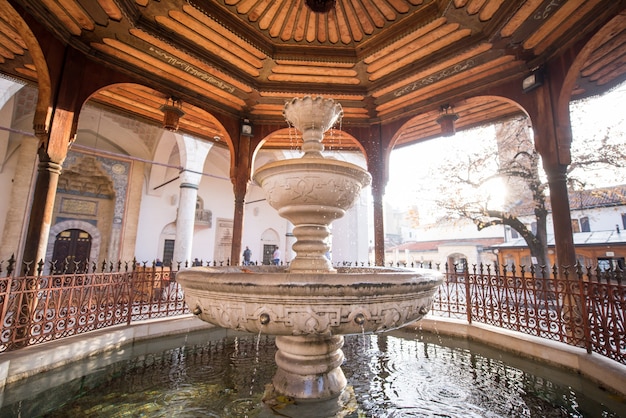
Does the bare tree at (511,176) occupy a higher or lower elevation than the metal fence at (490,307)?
higher

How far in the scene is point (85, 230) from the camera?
12.6m

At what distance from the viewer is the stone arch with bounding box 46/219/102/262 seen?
39.4 feet

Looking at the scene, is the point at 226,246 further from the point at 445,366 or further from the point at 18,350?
the point at 445,366

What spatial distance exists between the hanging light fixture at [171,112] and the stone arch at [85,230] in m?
10.0

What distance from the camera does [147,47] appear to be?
180 inches

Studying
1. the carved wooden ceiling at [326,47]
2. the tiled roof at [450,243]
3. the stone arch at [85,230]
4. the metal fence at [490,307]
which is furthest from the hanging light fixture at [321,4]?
the tiled roof at [450,243]

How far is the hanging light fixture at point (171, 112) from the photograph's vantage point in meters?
5.55

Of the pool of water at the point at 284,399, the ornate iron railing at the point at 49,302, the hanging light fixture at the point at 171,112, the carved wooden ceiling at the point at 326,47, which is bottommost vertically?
the pool of water at the point at 284,399

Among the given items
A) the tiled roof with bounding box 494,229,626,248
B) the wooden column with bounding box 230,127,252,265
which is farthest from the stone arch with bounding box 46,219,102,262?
the tiled roof with bounding box 494,229,626,248

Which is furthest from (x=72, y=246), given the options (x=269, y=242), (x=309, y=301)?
(x=309, y=301)

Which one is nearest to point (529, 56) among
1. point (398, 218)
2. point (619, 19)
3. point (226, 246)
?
point (619, 19)

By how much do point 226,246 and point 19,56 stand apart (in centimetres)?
1319

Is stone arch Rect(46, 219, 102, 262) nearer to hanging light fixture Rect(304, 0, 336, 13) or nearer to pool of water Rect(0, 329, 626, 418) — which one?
pool of water Rect(0, 329, 626, 418)

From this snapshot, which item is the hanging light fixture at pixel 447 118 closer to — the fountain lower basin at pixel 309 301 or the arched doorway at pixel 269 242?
the fountain lower basin at pixel 309 301
